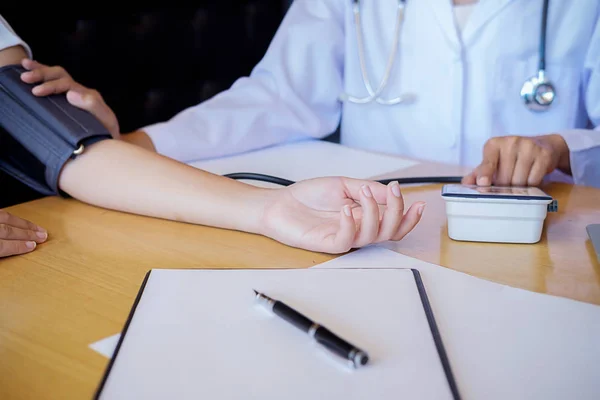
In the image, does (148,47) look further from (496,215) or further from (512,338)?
(512,338)

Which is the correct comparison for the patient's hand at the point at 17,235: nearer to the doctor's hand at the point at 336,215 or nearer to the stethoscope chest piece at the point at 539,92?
the doctor's hand at the point at 336,215

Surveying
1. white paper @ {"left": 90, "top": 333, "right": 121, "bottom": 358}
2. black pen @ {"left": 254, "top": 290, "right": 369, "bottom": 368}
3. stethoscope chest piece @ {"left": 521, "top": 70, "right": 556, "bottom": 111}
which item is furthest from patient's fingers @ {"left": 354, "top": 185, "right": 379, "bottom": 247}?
stethoscope chest piece @ {"left": 521, "top": 70, "right": 556, "bottom": 111}

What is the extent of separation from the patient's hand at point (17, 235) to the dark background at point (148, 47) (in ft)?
1.50

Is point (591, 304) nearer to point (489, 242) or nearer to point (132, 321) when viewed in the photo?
point (489, 242)

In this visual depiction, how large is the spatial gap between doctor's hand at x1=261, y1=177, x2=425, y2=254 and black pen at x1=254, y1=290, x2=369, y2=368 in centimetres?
13

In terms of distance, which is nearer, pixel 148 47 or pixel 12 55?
pixel 12 55

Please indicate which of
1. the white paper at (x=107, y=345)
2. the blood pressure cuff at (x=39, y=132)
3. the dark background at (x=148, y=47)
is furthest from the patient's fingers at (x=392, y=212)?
the dark background at (x=148, y=47)

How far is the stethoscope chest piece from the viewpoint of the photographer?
1.04m

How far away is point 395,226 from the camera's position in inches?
23.2

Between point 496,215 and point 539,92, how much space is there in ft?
1.71

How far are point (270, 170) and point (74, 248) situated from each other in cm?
35

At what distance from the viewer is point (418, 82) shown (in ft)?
3.75

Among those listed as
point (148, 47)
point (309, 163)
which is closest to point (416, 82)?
point (309, 163)

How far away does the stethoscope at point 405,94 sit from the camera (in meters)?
1.04
